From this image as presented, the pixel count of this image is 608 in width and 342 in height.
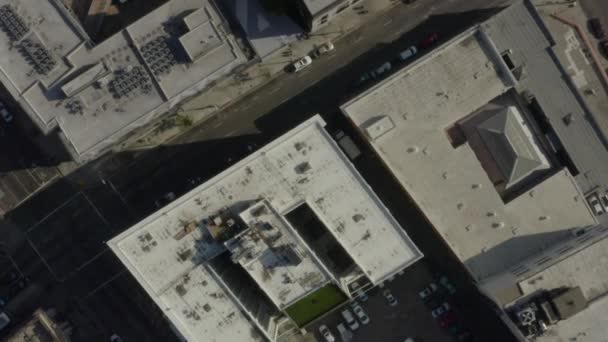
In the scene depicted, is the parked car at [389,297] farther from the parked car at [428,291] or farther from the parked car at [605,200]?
the parked car at [605,200]

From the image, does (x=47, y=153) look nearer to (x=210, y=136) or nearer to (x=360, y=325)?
(x=210, y=136)

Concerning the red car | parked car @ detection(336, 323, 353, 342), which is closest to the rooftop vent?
the red car

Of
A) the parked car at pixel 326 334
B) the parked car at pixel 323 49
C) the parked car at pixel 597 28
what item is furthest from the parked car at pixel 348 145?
the parked car at pixel 597 28

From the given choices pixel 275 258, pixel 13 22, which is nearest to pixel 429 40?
pixel 275 258

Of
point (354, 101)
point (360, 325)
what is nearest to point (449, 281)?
point (360, 325)

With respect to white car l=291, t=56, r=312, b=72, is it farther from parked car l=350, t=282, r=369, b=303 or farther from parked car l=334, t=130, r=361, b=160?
parked car l=334, t=130, r=361, b=160

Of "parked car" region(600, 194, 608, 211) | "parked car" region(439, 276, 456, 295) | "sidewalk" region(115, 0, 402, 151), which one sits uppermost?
"sidewalk" region(115, 0, 402, 151)
